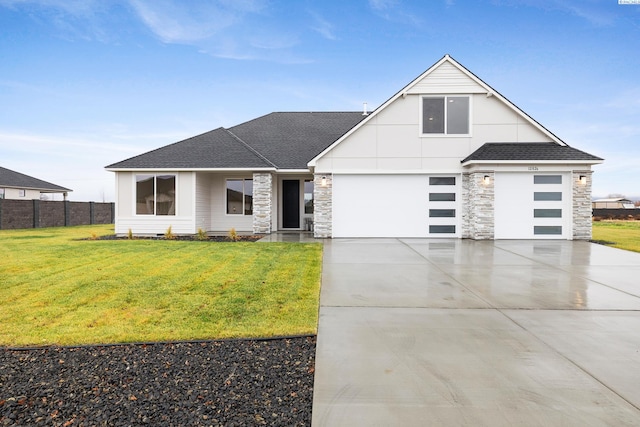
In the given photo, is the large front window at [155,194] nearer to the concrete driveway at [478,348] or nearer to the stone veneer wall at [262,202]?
the stone veneer wall at [262,202]

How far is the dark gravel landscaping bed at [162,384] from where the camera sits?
2.22 meters

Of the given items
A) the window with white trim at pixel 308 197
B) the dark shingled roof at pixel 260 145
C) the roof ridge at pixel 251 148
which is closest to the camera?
the dark shingled roof at pixel 260 145

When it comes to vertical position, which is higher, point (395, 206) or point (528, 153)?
point (528, 153)

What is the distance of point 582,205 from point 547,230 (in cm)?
149

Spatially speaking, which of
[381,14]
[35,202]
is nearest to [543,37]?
[381,14]

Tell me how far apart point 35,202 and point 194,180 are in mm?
13609

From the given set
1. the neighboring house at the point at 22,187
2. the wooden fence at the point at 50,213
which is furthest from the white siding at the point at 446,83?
the neighboring house at the point at 22,187

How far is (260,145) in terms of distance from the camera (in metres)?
16.0

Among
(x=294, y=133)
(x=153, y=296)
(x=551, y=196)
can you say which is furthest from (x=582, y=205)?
(x=153, y=296)

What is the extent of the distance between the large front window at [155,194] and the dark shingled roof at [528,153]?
1211 centimetres

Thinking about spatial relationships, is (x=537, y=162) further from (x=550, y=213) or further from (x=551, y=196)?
(x=550, y=213)

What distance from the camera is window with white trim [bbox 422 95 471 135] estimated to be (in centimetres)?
1252

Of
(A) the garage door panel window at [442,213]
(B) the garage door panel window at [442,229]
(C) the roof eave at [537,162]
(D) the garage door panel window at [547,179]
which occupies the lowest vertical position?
(B) the garage door panel window at [442,229]

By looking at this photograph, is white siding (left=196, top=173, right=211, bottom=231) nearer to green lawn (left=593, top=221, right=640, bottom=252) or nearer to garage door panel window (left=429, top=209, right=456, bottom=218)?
garage door panel window (left=429, top=209, right=456, bottom=218)
